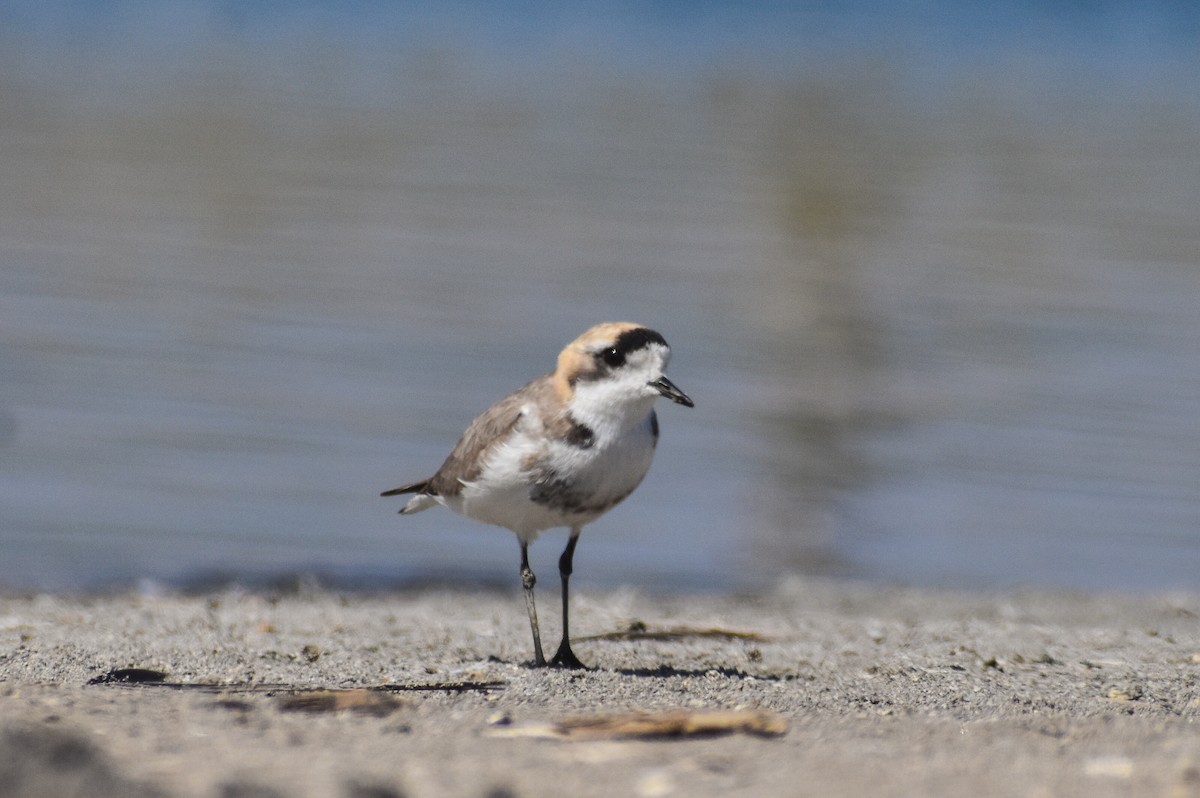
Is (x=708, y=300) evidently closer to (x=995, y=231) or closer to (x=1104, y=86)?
(x=995, y=231)

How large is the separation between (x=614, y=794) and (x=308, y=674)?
193 cm

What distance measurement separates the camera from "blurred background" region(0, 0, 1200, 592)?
941cm

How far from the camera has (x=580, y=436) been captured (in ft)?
19.5

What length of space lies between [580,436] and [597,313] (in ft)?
23.6

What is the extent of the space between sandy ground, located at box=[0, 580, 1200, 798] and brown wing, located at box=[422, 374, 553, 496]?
25.9 inches

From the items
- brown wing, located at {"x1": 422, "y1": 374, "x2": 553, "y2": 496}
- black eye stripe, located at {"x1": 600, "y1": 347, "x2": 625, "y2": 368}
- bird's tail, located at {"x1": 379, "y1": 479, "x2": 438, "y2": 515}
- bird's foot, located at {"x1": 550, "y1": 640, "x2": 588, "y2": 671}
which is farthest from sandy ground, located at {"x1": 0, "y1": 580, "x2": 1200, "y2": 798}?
black eye stripe, located at {"x1": 600, "y1": 347, "x2": 625, "y2": 368}

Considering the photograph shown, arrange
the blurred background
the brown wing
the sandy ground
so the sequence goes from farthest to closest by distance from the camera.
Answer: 1. the blurred background
2. the brown wing
3. the sandy ground

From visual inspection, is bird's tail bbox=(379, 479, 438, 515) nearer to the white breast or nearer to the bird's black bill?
the white breast

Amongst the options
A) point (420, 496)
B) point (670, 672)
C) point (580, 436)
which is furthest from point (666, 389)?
point (420, 496)

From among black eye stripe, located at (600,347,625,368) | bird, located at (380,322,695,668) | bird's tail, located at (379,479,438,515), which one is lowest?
bird's tail, located at (379,479,438,515)

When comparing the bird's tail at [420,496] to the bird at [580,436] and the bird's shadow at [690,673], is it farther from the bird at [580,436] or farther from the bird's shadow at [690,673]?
the bird's shadow at [690,673]

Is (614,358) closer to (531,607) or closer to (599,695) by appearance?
(531,607)

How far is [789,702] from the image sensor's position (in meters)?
5.37

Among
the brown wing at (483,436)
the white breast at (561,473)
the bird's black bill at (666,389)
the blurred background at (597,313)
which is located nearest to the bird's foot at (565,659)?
the white breast at (561,473)
